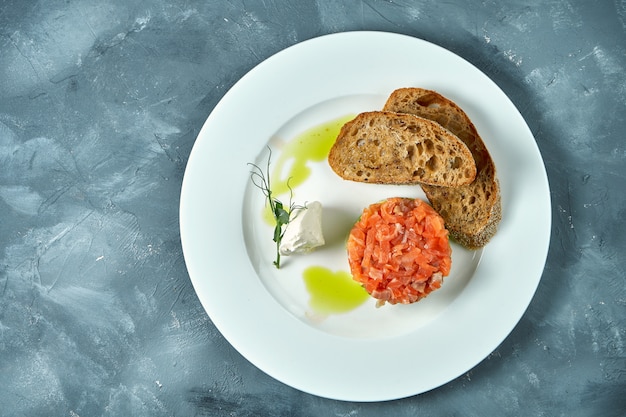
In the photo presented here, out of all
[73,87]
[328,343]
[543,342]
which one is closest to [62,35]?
[73,87]

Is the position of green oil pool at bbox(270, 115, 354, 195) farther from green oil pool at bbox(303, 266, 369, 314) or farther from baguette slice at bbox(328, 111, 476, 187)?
green oil pool at bbox(303, 266, 369, 314)

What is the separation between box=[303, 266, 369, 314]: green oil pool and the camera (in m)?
3.54

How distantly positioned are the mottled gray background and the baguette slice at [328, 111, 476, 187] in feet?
2.07

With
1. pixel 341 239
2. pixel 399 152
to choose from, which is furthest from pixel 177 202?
pixel 399 152

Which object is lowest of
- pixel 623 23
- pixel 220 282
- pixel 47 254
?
pixel 47 254

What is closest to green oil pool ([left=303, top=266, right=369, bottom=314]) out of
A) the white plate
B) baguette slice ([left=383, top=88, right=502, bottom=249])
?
the white plate

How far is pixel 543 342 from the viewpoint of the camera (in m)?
3.55

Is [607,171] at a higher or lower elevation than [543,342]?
higher

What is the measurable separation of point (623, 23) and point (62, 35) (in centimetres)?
332

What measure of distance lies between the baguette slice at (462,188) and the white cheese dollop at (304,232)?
64 centimetres

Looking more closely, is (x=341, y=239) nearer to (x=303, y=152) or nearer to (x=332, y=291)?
(x=332, y=291)

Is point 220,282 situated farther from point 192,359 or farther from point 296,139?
point 296,139

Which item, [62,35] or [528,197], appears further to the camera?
[62,35]

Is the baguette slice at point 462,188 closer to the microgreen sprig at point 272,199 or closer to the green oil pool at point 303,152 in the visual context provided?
the green oil pool at point 303,152
